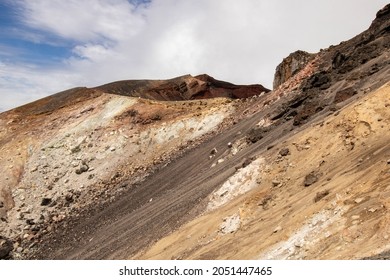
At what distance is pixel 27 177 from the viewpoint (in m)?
32.8

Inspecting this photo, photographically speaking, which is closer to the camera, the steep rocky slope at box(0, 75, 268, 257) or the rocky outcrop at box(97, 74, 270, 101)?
the steep rocky slope at box(0, 75, 268, 257)

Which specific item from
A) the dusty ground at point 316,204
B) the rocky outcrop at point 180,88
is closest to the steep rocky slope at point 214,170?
the dusty ground at point 316,204

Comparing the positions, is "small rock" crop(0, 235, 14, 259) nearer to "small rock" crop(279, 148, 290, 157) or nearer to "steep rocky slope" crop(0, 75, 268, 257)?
"steep rocky slope" crop(0, 75, 268, 257)

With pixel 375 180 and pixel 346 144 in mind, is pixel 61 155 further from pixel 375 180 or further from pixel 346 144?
pixel 375 180

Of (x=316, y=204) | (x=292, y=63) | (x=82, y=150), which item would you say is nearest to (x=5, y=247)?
(x=82, y=150)

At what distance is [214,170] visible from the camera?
2414cm

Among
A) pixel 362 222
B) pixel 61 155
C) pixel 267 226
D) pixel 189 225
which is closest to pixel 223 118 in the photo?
pixel 61 155

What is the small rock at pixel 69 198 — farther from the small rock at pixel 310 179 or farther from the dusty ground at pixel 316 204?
the small rock at pixel 310 179

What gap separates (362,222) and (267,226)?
393 centimetres

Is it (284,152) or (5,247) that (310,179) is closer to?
(284,152)

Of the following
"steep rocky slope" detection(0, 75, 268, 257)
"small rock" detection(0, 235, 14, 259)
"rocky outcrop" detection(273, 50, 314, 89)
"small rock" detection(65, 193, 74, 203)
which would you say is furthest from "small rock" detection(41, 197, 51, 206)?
"rocky outcrop" detection(273, 50, 314, 89)

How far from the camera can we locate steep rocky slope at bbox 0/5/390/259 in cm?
1274

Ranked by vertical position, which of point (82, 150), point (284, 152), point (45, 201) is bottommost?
point (284, 152)

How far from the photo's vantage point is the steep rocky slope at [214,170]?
41.8 feet
